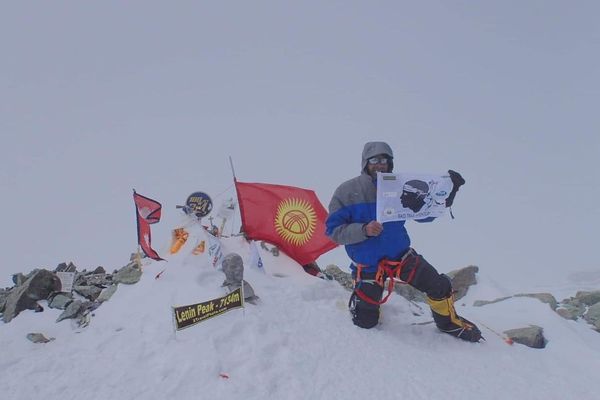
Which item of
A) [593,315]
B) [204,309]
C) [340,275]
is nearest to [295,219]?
[340,275]

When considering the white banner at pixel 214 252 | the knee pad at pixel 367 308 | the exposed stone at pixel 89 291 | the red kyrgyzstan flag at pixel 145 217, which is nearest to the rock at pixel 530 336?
the knee pad at pixel 367 308

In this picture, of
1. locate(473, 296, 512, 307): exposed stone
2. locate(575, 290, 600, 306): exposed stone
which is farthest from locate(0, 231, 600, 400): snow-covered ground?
locate(575, 290, 600, 306): exposed stone

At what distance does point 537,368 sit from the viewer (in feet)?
16.7

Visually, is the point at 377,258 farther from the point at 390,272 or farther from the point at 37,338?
the point at 37,338

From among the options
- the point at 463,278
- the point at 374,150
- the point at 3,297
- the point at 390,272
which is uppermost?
the point at 374,150

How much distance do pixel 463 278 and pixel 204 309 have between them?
8.14 m

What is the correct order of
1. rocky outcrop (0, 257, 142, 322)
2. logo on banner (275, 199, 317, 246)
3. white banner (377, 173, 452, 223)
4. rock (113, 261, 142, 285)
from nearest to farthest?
white banner (377, 173, 452, 223) < rocky outcrop (0, 257, 142, 322) < rock (113, 261, 142, 285) < logo on banner (275, 199, 317, 246)

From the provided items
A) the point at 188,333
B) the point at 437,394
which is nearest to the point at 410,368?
the point at 437,394

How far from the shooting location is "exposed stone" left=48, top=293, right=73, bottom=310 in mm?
6309

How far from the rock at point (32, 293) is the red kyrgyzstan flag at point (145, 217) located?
5.18 ft

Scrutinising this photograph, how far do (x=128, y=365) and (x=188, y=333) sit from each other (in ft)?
2.61

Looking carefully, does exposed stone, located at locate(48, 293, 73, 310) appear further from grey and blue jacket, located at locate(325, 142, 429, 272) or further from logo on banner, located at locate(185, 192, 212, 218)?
grey and blue jacket, located at locate(325, 142, 429, 272)

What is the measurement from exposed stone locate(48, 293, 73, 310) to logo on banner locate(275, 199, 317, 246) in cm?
423

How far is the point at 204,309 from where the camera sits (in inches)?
202
